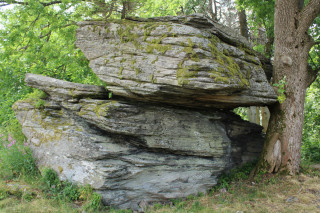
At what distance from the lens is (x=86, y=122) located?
314 inches

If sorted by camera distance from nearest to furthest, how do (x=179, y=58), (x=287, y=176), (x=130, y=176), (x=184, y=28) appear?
(x=179, y=58), (x=184, y=28), (x=130, y=176), (x=287, y=176)

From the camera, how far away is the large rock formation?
677 cm

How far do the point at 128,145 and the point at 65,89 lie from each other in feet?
9.17

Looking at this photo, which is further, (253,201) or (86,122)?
(86,122)

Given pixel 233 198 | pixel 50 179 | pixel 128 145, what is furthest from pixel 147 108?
pixel 233 198

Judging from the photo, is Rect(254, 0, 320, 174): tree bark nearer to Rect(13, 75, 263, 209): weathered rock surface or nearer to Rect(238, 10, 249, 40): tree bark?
Rect(13, 75, 263, 209): weathered rock surface

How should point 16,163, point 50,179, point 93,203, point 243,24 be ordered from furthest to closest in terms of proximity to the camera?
point 243,24 → point 16,163 → point 50,179 → point 93,203

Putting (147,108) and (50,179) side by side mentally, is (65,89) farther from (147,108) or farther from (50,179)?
(50,179)

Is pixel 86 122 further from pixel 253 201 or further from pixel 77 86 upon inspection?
pixel 253 201

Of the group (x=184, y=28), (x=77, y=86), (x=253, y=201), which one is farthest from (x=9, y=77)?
(x=253, y=201)

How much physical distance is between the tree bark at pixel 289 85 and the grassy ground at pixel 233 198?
674 millimetres

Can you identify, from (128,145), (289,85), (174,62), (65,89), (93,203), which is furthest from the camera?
(289,85)

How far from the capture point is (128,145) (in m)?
7.81

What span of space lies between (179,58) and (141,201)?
15.0ft
